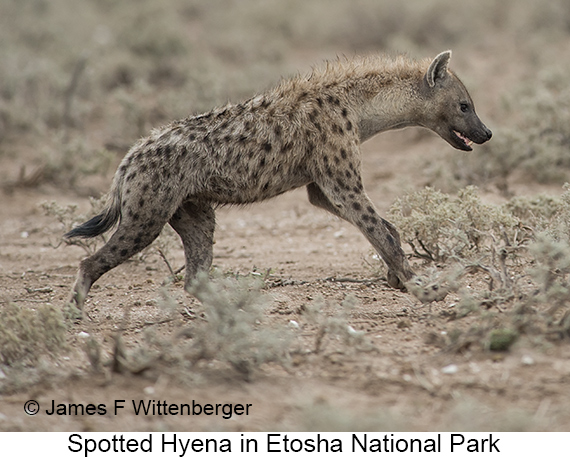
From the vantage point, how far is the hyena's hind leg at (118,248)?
548 cm

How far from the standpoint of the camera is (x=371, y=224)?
5.61 m

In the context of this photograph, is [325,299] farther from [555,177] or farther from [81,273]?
[555,177]

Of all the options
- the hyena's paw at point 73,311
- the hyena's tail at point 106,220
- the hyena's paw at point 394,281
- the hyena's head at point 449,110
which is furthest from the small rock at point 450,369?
the hyena's tail at point 106,220

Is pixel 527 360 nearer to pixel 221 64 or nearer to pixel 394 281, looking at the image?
pixel 394 281

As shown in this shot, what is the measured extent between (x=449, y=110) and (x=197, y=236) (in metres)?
2.05

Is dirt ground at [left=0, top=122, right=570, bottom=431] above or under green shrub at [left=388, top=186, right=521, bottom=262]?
under

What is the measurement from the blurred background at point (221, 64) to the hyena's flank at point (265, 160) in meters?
1.59

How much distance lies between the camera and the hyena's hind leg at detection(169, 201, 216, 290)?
5.95 metres

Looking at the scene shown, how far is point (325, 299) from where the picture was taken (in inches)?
230

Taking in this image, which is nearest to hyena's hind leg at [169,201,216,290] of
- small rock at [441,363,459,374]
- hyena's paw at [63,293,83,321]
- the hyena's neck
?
hyena's paw at [63,293,83,321]

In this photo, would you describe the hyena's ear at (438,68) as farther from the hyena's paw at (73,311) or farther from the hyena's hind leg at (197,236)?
the hyena's paw at (73,311)

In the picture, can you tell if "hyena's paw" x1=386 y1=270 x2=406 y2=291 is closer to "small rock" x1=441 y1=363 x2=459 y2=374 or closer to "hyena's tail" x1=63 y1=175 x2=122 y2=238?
"small rock" x1=441 y1=363 x2=459 y2=374

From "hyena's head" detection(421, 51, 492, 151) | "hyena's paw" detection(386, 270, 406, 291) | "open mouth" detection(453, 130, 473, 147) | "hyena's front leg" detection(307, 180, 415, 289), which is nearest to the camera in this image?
"hyena's front leg" detection(307, 180, 415, 289)

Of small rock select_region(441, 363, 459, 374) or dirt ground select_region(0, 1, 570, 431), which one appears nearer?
dirt ground select_region(0, 1, 570, 431)
